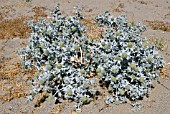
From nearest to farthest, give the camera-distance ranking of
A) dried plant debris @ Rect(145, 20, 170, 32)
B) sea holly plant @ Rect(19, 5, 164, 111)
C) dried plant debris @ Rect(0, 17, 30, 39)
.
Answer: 1. sea holly plant @ Rect(19, 5, 164, 111)
2. dried plant debris @ Rect(0, 17, 30, 39)
3. dried plant debris @ Rect(145, 20, 170, 32)

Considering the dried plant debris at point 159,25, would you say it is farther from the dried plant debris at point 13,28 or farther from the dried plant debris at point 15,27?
the dried plant debris at point 13,28

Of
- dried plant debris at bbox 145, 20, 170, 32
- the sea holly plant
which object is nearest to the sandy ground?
dried plant debris at bbox 145, 20, 170, 32

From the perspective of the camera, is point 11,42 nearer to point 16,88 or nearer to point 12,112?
point 16,88

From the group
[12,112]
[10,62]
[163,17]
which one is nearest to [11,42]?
[10,62]

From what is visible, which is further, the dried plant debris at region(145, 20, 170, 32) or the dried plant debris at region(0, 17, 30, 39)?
the dried plant debris at region(145, 20, 170, 32)

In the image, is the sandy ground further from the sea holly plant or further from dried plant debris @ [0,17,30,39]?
the sea holly plant

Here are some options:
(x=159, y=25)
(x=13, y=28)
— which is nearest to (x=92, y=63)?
(x=13, y=28)
